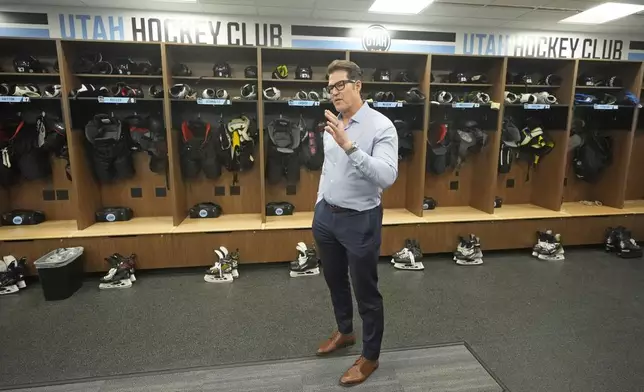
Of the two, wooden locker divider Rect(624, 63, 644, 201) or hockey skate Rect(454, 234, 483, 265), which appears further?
wooden locker divider Rect(624, 63, 644, 201)

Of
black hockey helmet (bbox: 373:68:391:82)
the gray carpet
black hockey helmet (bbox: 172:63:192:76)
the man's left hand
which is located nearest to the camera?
the man's left hand

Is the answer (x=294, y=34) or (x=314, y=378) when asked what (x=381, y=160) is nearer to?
(x=314, y=378)

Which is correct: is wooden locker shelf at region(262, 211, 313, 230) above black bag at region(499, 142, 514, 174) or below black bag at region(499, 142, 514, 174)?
below

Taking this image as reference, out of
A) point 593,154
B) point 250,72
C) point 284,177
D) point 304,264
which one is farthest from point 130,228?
point 593,154

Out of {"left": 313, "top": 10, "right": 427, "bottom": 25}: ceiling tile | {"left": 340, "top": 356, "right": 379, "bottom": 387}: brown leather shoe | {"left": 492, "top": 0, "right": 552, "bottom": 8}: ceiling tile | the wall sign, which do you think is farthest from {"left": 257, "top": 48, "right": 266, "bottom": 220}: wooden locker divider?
{"left": 492, "top": 0, "right": 552, "bottom": 8}: ceiling tile

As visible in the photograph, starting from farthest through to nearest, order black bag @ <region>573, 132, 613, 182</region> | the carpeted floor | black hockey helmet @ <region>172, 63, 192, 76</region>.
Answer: black bag @ <region>573, 132, 613, 182</region> < black hockey helmet @ <region>172, 63, 192, 76</region> < the carpeted floor

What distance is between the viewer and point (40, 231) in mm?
3178

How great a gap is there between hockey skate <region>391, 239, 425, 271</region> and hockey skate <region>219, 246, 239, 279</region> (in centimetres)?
150

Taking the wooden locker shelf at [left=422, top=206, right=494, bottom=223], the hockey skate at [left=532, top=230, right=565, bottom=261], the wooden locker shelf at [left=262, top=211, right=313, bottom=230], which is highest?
the wooden locker shelf at [left=422, top=206, right=494, bottom=223]

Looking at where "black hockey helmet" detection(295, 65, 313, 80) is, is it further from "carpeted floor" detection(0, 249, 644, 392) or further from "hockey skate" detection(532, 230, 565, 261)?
"hockey skate" detection(532, 230, 565, 261)

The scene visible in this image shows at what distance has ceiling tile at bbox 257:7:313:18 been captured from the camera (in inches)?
135

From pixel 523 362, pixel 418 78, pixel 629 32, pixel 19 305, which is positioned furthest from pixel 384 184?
pixel 629 32

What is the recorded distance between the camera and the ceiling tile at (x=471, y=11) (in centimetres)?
347

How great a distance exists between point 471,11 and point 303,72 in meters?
1.82
